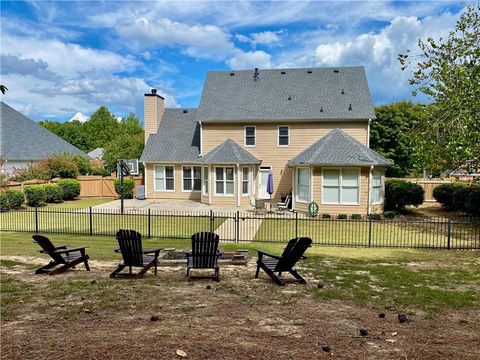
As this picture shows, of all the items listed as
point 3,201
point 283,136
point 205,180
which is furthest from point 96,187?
point 283,136

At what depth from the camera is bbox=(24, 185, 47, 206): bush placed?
22.1m

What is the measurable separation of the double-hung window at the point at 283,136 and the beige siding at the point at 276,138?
210 mm

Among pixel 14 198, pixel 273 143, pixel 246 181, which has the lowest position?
pixel 14 198

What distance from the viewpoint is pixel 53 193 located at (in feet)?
78.9

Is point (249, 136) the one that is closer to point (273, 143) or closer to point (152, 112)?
point (273, 143)

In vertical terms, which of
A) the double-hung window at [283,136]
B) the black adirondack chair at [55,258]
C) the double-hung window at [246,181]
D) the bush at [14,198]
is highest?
the double-hung window at [283,136]

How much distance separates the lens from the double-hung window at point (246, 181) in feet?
75.8

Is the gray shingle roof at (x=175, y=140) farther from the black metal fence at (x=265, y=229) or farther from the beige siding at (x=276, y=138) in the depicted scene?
the black metal fence at (x=265, y=229)

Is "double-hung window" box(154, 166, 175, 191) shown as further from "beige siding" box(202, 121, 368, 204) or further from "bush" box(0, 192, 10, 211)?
"bush" box(0, 192, 10, 211)

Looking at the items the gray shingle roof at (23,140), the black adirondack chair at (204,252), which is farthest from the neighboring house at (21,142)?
the black adirondack chair at (204,252)

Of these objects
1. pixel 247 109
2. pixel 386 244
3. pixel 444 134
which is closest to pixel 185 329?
pixel 386 244

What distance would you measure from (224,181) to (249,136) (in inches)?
152

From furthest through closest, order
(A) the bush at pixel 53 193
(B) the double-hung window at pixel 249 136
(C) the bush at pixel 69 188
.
→ (C) the bush at pixel 69 188 < (B) the double-hung window at pixel 249 136 < (A) the bush at pixel 53 193

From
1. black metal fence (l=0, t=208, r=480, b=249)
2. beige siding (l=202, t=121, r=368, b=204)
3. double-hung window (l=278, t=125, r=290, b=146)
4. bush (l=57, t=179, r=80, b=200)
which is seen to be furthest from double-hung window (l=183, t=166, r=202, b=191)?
bush (l=57, t=179, r=80, b=200)
